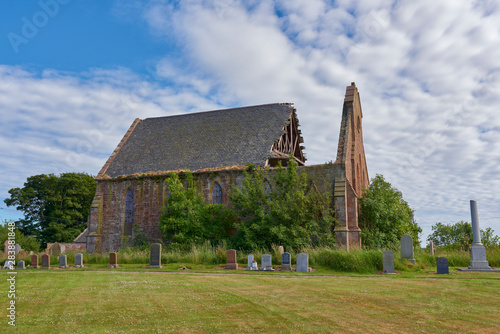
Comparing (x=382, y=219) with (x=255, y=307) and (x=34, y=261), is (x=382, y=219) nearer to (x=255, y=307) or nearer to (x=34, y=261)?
(x=255, y=307)

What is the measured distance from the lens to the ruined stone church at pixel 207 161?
103 feet

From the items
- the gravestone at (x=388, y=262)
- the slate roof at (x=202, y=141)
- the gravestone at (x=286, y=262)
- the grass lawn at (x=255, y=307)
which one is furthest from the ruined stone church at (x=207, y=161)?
the grass lawn at (x=255, y=307)

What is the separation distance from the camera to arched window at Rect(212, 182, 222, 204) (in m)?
32.5

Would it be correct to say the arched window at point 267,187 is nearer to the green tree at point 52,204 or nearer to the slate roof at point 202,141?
the slate roof at point 202,141

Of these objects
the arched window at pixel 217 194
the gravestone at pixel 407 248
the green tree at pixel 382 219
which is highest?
the arched window at pixel 217 194

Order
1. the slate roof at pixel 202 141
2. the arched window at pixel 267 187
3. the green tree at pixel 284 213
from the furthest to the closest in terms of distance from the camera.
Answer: the slate roof at pixel 202 141 → the arched window at pixel 267 187 → the green tree at pixel 284 213

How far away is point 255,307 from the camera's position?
10.5 metres

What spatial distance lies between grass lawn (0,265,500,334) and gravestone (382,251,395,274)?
468cm

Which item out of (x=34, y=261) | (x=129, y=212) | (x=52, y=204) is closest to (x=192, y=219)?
(x=129, y=212)

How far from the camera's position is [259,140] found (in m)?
34.5

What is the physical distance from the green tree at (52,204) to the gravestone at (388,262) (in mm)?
45918

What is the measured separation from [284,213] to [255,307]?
1659 cm

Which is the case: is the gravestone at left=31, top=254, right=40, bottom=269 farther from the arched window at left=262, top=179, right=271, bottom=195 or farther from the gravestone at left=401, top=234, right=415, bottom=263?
the gravestone at left=401, top=234, right=415, bottom=263

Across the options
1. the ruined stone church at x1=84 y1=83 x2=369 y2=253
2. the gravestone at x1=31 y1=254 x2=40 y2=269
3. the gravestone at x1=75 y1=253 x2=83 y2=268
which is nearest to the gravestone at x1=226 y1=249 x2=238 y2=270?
the ruined stone church at x1=84 y1=83 x2=369 y2=253
